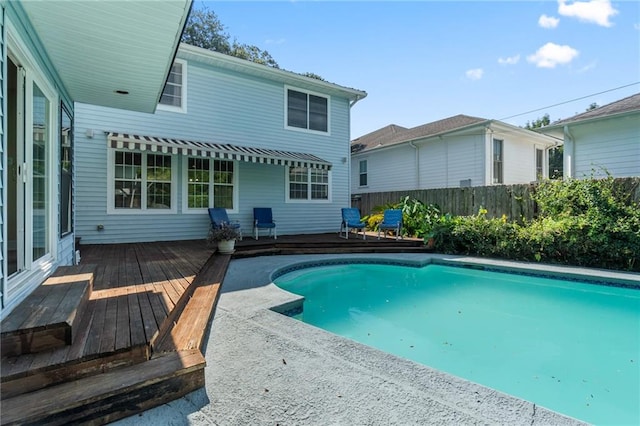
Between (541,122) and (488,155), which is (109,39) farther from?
(541,122)

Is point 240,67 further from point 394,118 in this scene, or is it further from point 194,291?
point 394,118

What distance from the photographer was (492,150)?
15.8 meters

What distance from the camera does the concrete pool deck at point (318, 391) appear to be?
2.24 m

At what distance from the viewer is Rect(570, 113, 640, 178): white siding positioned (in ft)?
37.8

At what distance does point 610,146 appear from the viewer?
1201 centimetres

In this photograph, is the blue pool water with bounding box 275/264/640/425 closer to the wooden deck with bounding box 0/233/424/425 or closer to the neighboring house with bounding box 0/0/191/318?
the wooden deck with bounding box 0/233/424/425

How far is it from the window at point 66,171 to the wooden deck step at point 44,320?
295cm

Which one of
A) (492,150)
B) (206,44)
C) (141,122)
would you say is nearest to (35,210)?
(141,122)

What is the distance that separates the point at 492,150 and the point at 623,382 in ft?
46.0

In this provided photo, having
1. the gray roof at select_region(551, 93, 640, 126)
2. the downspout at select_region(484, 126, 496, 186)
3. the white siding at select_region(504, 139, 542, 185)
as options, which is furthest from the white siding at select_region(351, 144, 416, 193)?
the gray roof at select_region(551, 93, 640, 126)

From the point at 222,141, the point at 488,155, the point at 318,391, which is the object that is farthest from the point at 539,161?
the point at 318,391

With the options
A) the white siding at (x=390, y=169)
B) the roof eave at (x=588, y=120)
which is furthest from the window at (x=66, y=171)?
the white siding at (x=390, y=169)

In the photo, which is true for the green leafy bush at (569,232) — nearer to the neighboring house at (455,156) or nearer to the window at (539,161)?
the neighboring house at (455,156)

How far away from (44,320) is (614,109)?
1678 centimetres
